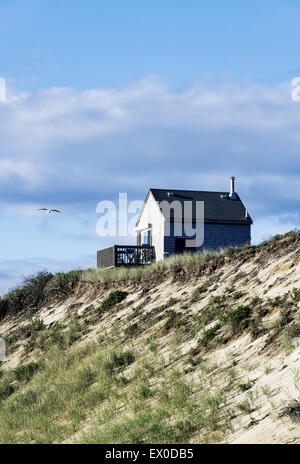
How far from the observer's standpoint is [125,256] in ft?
138

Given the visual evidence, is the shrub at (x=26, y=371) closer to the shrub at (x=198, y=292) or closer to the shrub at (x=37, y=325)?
the shrub at (x=37, y=325)

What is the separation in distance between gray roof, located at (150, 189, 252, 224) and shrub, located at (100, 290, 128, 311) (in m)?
21.8

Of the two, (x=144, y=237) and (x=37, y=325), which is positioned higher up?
(x=144, y=237)

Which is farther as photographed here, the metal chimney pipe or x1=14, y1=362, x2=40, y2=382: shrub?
the metal chimney pipe

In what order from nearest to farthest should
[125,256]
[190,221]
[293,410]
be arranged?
[293,410] → [125,256] → [190,221]

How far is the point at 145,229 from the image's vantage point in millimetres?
51969

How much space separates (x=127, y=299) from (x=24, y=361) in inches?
180

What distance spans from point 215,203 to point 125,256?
1123 cm

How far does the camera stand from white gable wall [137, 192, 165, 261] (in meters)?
48.2

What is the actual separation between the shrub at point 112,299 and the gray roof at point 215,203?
21.8 metres

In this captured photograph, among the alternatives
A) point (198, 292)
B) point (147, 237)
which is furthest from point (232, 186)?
point (198, 292)

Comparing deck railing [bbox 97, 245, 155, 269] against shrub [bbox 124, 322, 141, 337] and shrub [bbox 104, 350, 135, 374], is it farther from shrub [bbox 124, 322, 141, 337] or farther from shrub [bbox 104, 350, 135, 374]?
shrub [bbox 104, 350, 135, 374]

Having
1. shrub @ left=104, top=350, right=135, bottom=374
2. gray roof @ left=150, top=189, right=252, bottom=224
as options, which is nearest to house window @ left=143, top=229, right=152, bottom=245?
gray roof @ left=150, top=189, right=252, bottom=224

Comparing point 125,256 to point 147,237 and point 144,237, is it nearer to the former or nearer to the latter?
point 147,237
